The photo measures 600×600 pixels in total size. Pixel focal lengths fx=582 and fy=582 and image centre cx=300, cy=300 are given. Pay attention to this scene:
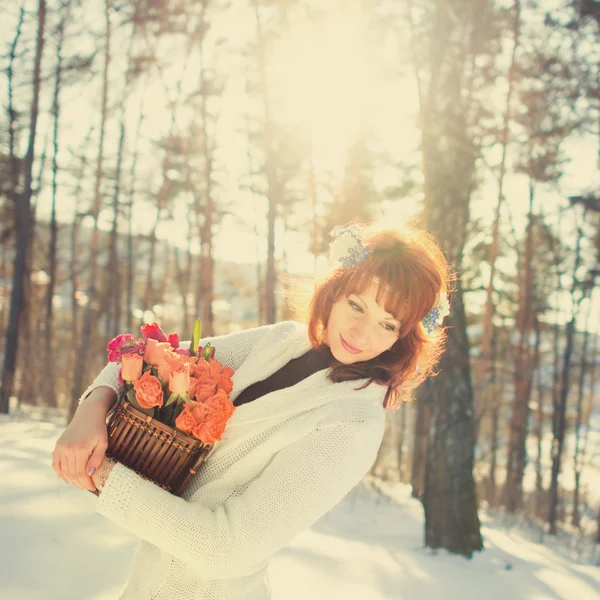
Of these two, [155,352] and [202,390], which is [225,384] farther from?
[155,352]

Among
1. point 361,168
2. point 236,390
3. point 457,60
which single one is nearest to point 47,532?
point 236,390

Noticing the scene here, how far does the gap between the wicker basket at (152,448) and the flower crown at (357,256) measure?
679 mm

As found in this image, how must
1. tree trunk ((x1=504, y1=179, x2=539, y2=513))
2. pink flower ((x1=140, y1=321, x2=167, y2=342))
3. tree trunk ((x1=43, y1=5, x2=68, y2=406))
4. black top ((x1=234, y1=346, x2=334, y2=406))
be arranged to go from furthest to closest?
tree trunk ((x1=504, y1=179, x2=539, y2=513)), tree trunk ((x1=43, y1=5, x2=68, y2=406)), black top ((x1=234, y1=346, x2=334, y2=406)), pink flower ((x1=140, y1=321, x2=167, y2=342))

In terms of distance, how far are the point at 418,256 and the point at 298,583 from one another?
262 centimetres

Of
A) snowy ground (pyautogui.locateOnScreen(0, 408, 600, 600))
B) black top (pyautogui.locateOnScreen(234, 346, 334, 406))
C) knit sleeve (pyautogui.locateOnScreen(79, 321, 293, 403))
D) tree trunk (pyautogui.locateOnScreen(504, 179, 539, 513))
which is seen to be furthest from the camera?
tree trunk (pyautogui.locateOnScreen(504, 179, 539, 513))

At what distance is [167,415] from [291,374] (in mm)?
414

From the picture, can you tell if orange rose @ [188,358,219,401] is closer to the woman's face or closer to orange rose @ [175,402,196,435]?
orange rose @ [175,402,196,435]

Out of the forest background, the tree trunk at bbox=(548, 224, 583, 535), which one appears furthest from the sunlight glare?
the tree trunk at bbox=(548, 224, 583, 535)

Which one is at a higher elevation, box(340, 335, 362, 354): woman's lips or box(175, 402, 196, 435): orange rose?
box(340, 335, 362, 354): woman's lips

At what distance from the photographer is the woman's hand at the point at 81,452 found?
136cm

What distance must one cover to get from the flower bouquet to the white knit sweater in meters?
A: 0.08

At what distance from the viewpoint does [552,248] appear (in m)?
13.9

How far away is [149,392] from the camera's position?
1358 millimetres

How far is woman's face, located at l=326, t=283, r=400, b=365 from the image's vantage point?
63.7 inches
